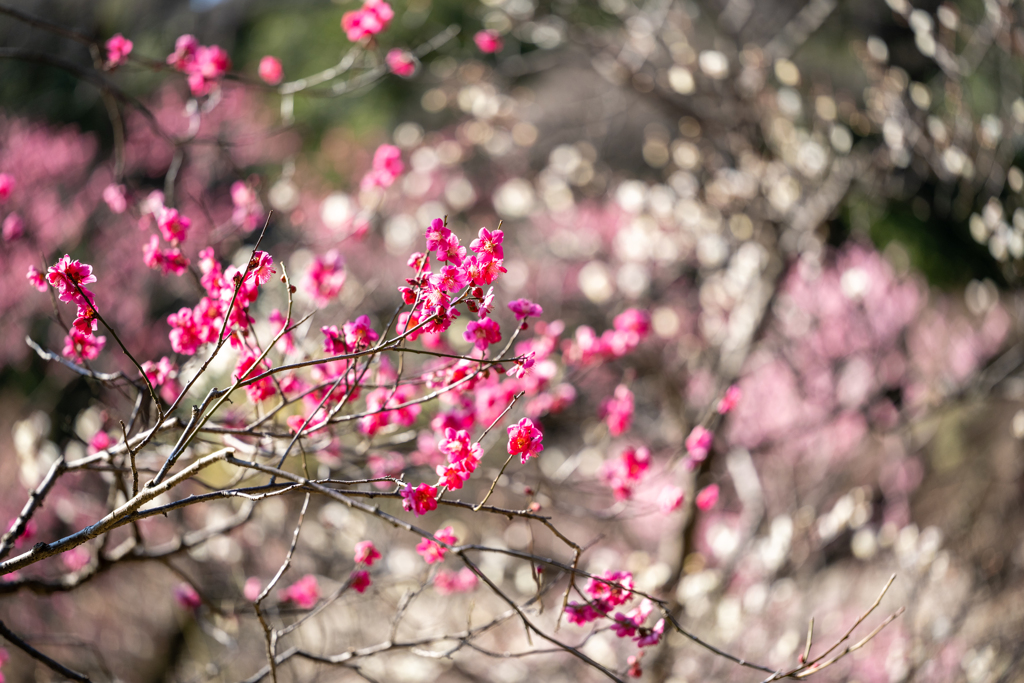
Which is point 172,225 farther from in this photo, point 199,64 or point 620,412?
point 620,412

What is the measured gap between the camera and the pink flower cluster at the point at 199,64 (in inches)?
98.2

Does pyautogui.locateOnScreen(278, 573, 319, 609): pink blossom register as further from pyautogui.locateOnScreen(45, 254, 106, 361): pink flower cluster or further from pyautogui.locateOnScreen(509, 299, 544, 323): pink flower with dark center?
pyautogui.locateOnScreen(509, 299, 544, 323): pink flower with dark center

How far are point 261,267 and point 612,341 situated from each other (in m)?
1.45

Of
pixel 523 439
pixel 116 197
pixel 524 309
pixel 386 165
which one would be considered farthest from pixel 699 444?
pixel 116 197

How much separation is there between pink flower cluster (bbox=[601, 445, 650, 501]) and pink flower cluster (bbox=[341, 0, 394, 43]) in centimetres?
174

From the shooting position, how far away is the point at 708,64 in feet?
12.9

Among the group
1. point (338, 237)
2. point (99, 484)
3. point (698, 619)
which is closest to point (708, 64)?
point (338, 237)

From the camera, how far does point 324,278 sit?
2293 millimetres

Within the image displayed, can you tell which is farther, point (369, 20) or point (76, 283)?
point (369, 20)

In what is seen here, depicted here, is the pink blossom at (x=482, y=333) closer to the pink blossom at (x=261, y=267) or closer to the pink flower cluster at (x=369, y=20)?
the pink blossom at (x=261, y=267)

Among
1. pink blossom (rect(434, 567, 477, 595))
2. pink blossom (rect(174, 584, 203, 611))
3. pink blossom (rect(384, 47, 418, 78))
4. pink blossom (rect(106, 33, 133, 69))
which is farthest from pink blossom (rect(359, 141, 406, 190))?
pink blossom (rect(174, 584, 203, 611))

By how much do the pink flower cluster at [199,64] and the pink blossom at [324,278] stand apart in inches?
32.1

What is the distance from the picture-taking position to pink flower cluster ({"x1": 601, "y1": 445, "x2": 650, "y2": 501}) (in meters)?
2.39

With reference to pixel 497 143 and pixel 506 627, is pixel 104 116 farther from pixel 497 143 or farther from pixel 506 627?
Answer: pixel 506 627
